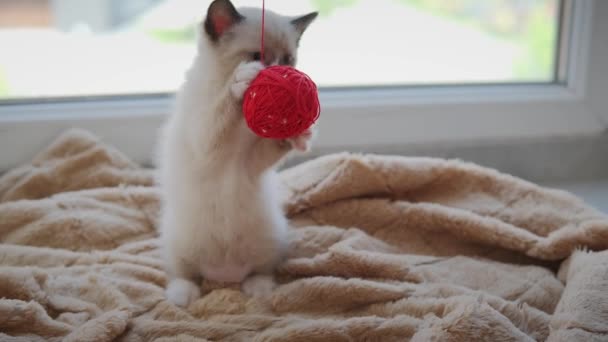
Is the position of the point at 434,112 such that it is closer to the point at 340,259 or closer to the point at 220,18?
the point at 340,259

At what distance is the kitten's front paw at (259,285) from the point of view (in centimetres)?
108

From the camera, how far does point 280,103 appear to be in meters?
0.90

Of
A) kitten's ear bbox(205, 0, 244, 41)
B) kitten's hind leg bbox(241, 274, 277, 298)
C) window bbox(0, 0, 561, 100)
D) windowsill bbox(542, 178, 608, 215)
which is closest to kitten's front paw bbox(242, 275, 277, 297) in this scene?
kitten's hind leg bbox(241, 274, 277, 298)

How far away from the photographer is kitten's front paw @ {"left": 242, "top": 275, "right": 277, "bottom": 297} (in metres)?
1.08

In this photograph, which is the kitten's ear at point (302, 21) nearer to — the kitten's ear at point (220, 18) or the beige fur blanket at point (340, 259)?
the kitten's ear at point (220, 18)

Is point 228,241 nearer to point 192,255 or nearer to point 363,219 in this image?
point 192,255

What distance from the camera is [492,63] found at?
1.71m

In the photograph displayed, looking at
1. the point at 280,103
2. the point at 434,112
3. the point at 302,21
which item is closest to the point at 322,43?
the point at 434,112

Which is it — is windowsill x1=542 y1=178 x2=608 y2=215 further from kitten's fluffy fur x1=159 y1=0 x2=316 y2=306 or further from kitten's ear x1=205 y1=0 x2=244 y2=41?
kitten's ear x1=205 y1=0 x2=244 y2=41

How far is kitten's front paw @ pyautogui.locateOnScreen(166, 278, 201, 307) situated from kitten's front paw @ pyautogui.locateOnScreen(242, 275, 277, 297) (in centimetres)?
9

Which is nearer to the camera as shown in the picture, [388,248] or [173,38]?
[388,248]

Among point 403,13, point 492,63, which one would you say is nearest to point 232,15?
point 403,13

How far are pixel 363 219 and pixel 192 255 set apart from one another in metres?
0.40

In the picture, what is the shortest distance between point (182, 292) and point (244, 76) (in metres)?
0.40
